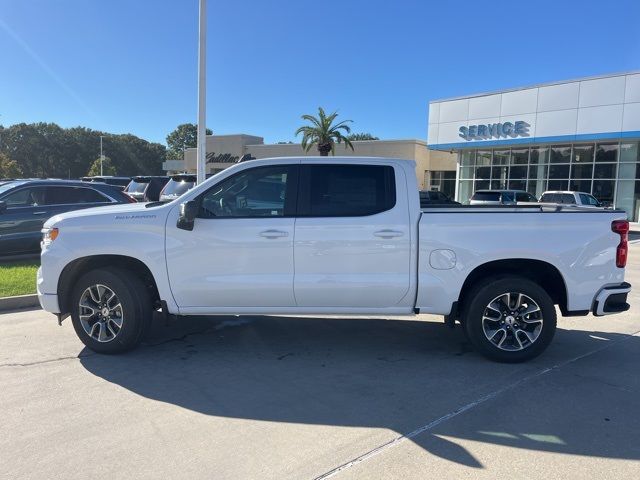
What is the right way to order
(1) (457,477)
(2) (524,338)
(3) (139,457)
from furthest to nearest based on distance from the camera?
(2) (524,338)
(3) (139,457)
(1) (457,477)

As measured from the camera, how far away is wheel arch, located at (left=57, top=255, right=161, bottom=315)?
5188mm

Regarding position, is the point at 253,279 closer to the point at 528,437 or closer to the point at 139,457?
the point at 139,457

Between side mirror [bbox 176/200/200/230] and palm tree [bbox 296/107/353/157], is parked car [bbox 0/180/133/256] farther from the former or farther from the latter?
palm tree [bbox 296/107/353/157]

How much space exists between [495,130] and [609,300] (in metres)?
27.5

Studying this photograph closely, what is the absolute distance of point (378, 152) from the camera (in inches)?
1720

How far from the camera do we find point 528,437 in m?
3.65

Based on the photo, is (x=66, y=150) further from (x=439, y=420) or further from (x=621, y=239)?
(x=439, y=420)

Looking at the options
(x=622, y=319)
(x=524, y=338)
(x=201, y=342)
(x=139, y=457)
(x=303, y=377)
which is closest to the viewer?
(x=139, y=457)

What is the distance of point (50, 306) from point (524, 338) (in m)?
4.67

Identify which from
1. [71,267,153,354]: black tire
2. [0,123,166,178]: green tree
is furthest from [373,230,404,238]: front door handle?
[0,123,166,178]: green tree

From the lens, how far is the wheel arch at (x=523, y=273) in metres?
5.09

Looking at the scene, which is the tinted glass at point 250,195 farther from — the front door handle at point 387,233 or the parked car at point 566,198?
the parked car at point 566,198

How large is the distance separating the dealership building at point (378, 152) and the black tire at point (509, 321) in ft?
99.4

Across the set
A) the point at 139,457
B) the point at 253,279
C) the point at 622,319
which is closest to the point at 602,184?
the point at 622,319
